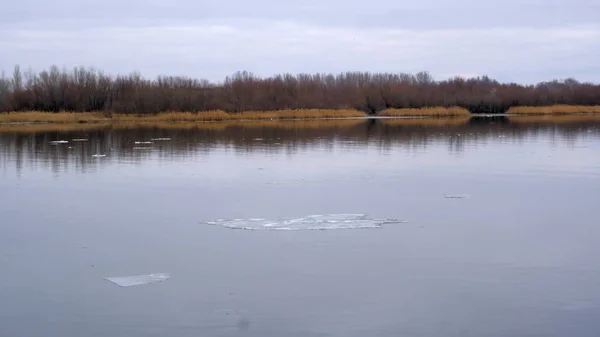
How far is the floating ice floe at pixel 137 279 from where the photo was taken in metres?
6.74

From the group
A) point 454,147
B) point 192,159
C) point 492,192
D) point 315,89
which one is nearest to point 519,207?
point 492,192

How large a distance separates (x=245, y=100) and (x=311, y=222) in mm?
44158

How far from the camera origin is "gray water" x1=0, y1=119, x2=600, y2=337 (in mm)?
5730

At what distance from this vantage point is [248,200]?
37.6ft

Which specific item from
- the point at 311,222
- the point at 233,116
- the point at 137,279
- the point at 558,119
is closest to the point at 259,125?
the point at 233,116

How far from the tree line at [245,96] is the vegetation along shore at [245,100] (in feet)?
0.21

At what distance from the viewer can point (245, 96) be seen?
177 ft

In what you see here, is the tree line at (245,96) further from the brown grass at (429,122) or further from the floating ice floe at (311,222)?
the floating ice floe at (311,222)

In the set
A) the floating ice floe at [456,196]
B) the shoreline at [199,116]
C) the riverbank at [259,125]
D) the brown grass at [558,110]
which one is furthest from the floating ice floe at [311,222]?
the brown grass at [558,110]

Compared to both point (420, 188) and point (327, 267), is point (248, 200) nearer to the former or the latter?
point (420, 188)

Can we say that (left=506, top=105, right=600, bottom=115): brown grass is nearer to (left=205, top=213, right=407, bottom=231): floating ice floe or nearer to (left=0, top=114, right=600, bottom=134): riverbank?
(left=0, top=114, right=600, bottom=134): riverbank

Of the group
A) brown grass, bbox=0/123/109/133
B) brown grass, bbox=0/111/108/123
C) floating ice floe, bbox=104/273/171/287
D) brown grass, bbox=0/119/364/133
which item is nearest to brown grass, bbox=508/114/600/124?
brown grass, bbox=0/119/364/133

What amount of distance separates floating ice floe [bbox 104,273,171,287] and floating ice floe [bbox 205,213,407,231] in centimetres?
234

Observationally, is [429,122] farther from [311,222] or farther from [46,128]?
[311,222]
